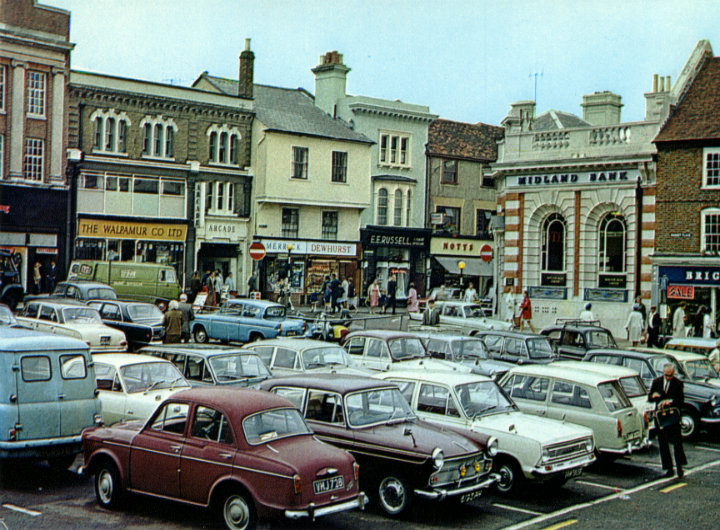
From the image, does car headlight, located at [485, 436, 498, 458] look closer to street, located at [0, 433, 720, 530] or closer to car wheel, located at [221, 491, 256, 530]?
street, located at [0, 433, 720, 530]

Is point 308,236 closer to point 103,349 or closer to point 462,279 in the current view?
point 462,279

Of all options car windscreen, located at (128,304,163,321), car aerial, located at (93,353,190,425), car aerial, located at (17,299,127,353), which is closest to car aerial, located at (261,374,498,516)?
car aerial, located at (93,353,190,425)

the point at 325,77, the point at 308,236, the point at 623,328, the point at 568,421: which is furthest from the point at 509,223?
the point at 568,421

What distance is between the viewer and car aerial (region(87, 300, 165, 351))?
2412cm

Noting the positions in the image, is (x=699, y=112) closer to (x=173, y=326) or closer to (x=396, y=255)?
(x=396, y=255)

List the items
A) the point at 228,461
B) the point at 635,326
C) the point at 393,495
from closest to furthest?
the point at 228,461, the point at 393,495, the point at 635,326

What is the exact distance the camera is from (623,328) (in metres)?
33.9

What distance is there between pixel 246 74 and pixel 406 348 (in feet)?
99.7

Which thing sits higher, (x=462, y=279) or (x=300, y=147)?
(x=300, y=147)

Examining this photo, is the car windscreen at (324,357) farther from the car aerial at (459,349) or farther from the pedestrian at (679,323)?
the pedestrian at (679,323)

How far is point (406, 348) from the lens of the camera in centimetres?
1922

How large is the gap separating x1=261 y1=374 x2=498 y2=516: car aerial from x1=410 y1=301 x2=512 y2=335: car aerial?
1641 cm

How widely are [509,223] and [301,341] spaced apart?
20885 millimetres

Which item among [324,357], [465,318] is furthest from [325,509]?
[465,318]
